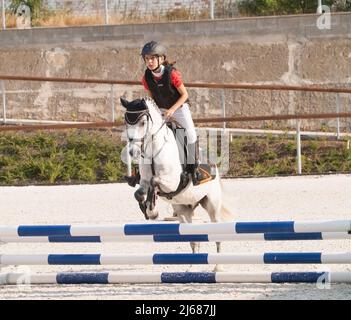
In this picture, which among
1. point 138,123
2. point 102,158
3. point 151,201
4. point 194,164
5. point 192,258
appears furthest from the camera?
point 102,158

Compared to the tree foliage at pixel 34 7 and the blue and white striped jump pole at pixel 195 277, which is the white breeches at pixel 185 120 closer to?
the blue and white striped jump pole at pixel 195 277

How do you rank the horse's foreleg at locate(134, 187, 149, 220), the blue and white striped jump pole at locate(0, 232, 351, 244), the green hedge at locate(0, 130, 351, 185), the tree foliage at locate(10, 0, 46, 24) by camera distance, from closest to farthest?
the blue and white striped jump pole at locate(0, 232, 351, 244), the horse's foreleg at locate(134, 187, 149, 220), the green hedge at locate(0, 130, 351, 185), the tree foliage at locate(10, 0, 46, 24)

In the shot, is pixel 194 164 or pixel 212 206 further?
pixel 212 206

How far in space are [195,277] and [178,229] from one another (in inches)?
14.7

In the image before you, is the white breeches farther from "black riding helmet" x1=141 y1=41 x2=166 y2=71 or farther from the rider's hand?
"black riding helmet" x1=141 y1=41 x2=166 y2=71

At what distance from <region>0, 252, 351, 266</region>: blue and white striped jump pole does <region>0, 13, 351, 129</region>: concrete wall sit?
9.17 m

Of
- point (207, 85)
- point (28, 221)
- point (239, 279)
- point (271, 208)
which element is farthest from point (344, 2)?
point (239, 279)

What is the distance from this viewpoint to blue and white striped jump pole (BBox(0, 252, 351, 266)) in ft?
25.6

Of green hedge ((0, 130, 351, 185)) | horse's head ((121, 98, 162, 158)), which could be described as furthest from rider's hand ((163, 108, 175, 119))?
green hedge ((0, 130, 351, 185))

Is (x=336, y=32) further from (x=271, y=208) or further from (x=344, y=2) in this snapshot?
(x=271, y=208)

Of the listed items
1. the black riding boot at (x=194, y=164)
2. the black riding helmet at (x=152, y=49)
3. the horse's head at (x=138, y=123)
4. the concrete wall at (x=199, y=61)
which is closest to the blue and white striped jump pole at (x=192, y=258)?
the horse's head at (x=138, y=123)

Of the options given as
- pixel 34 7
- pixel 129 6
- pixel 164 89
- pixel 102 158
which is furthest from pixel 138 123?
pixel 34 7

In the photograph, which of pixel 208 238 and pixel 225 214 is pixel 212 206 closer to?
pixel 225 214

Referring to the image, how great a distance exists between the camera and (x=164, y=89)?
9.30 metres
